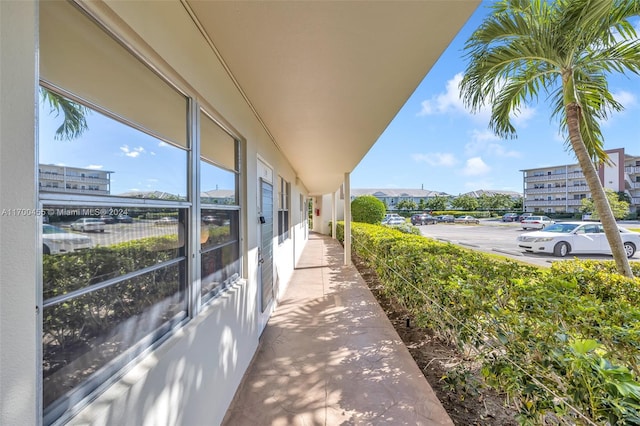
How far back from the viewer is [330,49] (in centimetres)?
188

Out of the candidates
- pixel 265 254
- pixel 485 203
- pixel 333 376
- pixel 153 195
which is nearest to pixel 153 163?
pixel 153 195

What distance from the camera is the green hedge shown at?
117cm

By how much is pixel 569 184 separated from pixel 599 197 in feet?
177

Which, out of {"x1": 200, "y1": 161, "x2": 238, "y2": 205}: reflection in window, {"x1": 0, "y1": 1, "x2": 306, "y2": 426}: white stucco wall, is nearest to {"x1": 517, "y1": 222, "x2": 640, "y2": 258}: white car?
{"x1": 0, "y1": 1, "x2": 306, "y2": 426}: white stucco wall

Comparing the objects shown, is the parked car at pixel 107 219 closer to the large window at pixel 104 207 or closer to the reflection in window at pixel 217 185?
the large window at pixel 104 207

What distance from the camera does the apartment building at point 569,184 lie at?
34.6 meters

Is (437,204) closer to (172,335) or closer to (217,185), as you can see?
(217,185)

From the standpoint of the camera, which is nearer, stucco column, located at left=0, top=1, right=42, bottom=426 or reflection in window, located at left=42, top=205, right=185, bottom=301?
stucco column, located at left=0, top=1, right=42, bottom=426

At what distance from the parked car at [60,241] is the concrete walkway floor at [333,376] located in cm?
198

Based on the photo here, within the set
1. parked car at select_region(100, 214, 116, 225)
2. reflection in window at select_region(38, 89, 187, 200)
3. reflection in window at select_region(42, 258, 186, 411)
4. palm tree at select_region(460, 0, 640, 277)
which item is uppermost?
palm tree at select_region(460, 0, 640, 277)

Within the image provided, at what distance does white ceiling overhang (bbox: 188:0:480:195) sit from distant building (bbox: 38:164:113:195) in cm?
118

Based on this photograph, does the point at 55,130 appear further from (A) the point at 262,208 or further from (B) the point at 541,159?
(B) the point at 541,159

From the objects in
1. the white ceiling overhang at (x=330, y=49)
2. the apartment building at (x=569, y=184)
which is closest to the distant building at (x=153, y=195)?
the white ceiling overhang at (x=330, y=49)

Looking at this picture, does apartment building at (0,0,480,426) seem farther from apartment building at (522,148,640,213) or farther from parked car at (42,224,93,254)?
apartment building at (522,148,640,213)
